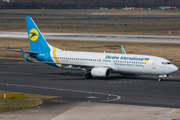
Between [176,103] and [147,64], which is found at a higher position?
[147,64]

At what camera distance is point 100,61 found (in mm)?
53688

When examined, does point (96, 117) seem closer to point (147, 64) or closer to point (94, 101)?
point (94, 101)

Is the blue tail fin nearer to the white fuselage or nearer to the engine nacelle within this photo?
the white fuselage

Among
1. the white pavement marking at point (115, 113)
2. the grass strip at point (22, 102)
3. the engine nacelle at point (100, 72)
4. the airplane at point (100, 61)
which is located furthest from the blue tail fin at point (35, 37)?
the white pavement marking at point (115, 113)

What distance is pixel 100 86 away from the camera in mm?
46531

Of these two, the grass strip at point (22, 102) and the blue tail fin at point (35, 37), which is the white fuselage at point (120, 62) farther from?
the grass strip at point (22, 102)

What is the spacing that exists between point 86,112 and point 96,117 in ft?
7.03

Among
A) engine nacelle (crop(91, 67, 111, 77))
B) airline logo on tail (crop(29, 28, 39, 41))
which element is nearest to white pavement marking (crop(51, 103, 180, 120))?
engine nacelle (crop(91, 67, 111, 77))

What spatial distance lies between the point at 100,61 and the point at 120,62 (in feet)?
12.3

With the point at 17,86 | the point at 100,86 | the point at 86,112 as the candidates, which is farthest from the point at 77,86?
the point at 86,112

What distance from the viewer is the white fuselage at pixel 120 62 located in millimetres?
49469

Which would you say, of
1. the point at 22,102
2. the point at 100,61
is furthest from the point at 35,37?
the point at 22,102

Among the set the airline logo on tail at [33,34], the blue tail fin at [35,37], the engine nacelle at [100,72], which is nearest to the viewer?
the engine nacelle at [100,72]

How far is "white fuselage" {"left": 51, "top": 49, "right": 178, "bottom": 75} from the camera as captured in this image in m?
49.5
